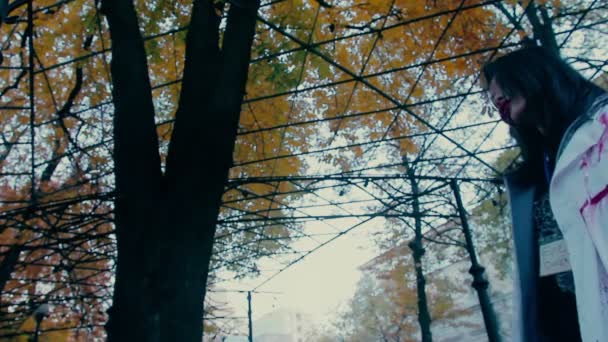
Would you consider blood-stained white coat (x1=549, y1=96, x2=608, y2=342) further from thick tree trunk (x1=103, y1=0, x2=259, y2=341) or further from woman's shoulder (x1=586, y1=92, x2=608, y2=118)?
thick tree trunk (x1=103, y1=0, x2=259, y2=341)

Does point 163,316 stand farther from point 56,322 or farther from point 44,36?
point 56,322

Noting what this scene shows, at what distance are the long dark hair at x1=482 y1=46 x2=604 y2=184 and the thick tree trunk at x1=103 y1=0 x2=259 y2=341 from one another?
1372 mm

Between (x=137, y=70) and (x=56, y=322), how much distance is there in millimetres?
9331

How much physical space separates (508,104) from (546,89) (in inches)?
4.1

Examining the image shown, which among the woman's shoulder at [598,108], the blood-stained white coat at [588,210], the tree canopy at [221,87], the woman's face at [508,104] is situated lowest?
the blood-stained white coat at [588,210]

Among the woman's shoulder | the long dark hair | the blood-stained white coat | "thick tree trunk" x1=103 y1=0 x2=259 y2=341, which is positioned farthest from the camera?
"thick tree trunk" x1=103 y1=0 x2=259 y2=341

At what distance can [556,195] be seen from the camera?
996mm

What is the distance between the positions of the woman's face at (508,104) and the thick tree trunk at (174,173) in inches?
52.8

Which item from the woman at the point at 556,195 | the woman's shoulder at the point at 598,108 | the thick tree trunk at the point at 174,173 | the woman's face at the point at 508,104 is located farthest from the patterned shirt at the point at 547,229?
the thick tree trunk at the point at 174,173

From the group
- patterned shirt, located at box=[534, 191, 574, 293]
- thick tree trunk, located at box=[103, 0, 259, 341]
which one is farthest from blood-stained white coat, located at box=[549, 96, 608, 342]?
thick tree trunk, located at box=[103, 0, 259, 341]

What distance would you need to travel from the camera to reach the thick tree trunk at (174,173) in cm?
184

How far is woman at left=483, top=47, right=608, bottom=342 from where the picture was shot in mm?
851

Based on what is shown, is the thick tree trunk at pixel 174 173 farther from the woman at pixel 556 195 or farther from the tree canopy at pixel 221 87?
the woman at pixel 556 195

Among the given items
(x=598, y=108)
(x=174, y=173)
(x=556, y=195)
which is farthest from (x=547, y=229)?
(x=174, y=173)
